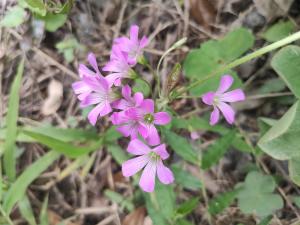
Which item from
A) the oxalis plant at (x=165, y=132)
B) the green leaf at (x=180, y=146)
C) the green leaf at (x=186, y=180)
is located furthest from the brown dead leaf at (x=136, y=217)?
the green leaf at (x=180, y=146)

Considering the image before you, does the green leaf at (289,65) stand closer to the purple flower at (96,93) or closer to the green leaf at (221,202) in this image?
the green leaf at (221,202)

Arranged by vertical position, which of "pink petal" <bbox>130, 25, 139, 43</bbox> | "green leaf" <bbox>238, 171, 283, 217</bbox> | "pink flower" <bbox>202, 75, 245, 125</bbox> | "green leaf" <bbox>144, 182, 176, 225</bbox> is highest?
"pink petal" <bbox>130, 25, 139, 43</bbox>

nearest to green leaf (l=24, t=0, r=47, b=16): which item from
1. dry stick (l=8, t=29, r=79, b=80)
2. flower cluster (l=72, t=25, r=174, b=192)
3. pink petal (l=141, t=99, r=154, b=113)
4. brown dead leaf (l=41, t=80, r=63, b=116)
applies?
dry stick (l=8, t=29, r=79, b=80)

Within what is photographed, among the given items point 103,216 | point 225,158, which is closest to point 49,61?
point 103,216

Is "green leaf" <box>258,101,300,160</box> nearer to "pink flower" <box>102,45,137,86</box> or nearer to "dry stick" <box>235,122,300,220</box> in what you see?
"dry stick" <box>235,122,300,220</box>

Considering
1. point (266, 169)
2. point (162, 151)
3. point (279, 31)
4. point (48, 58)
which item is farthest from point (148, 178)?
point (48, 58)
